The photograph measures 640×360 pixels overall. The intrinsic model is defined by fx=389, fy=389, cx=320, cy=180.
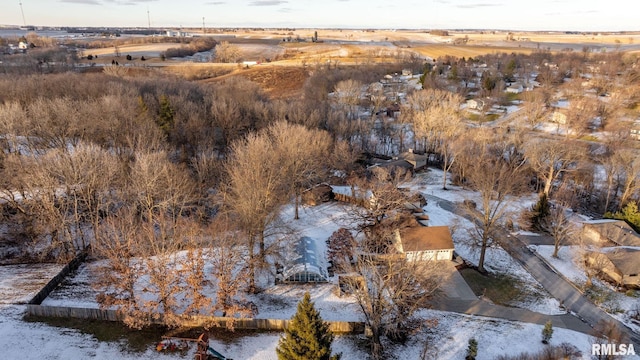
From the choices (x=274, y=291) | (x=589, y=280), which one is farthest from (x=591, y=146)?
(x=274, y=291)

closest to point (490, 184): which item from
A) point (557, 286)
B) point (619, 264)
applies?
point (557, 286)

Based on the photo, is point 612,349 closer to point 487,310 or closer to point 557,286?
point 487,310

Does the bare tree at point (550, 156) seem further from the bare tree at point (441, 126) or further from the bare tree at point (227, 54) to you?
the bare tree at point (227, 54)

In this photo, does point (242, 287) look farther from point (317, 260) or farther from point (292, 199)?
point (292, 199)

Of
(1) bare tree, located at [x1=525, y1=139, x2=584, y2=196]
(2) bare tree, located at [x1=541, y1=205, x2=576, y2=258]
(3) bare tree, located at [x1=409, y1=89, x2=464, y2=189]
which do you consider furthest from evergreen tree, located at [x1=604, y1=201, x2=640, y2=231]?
(3) bare tree, located at [x1=409, y1=89, x2=464, y2=189]

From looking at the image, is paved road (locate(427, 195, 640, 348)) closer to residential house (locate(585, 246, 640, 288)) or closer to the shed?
residential house (locate(585, 246, 640, 288))
